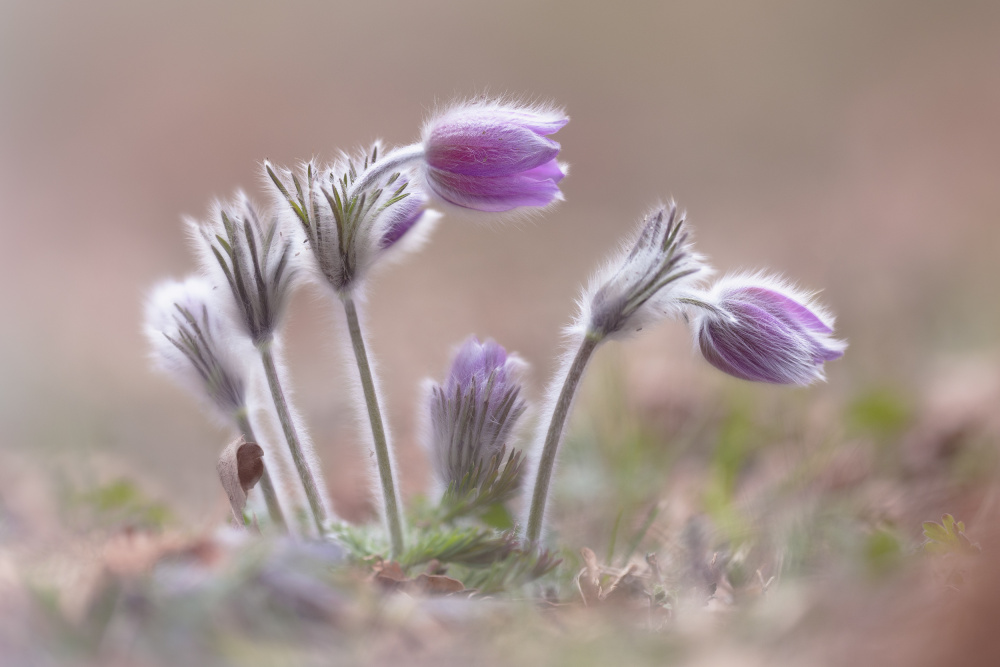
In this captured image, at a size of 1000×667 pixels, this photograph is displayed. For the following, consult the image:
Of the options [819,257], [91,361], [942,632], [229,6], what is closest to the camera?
[942,632]

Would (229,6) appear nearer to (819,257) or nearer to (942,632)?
(819,257)

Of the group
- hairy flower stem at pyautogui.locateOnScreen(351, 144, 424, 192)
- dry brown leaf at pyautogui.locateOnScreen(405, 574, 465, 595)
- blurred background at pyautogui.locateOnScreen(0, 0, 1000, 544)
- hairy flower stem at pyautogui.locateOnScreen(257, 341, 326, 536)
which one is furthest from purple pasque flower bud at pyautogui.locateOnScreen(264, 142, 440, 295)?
blurred background at pyautogui.locateOnScreen(0, 0, 1000, 544)

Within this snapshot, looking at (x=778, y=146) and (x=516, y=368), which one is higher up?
(x=778, y=146)

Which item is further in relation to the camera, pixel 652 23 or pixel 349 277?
pixel 652 23

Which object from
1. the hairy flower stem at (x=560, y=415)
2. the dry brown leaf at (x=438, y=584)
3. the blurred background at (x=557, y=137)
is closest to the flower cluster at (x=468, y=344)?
the hairy flower stem at (x=560, y=415)

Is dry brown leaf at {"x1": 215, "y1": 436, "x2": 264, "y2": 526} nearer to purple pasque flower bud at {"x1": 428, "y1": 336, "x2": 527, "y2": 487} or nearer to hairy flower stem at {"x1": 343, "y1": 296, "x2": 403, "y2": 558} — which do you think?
hairy flower stem at {"x1": 343, "y1": 296, "x2": 403, "y2": 558}

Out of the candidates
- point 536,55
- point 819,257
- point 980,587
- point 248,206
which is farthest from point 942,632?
point 536,55
